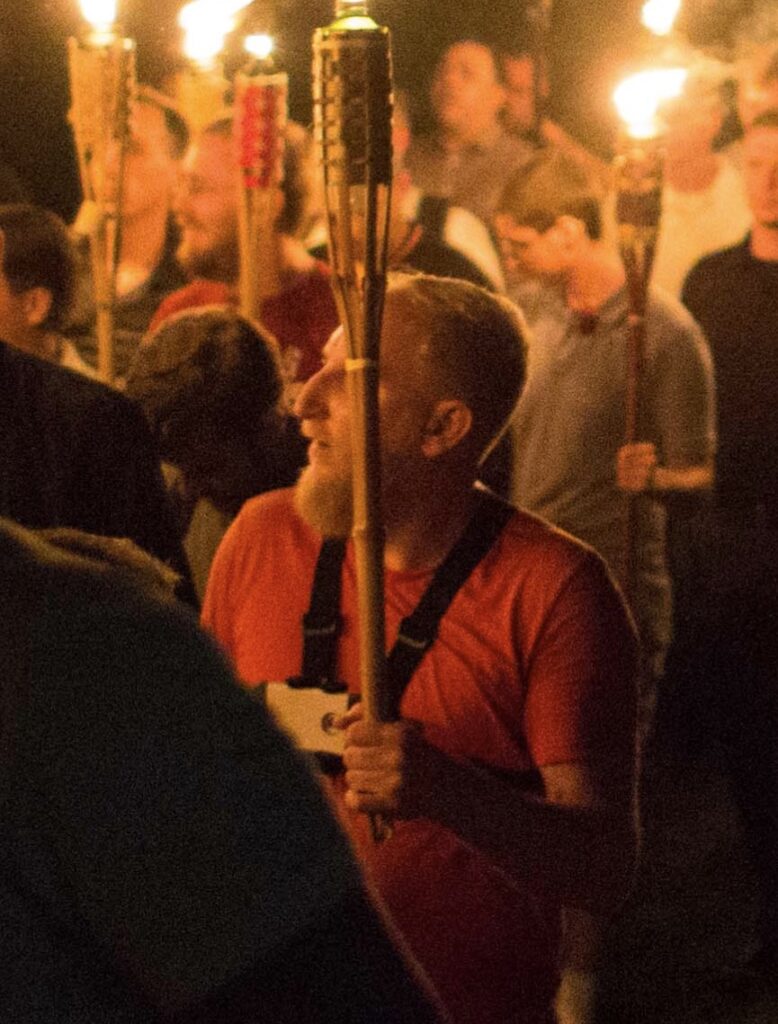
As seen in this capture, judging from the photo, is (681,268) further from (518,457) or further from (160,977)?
(160,977)

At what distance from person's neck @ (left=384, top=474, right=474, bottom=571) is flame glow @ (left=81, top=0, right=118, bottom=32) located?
223 cm

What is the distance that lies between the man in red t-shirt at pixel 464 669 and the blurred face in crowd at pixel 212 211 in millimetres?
3470

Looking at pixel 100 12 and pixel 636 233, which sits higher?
pixel 100 12

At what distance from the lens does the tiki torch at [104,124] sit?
183 inches

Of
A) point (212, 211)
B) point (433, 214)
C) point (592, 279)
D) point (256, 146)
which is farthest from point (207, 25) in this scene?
point (256, 146)

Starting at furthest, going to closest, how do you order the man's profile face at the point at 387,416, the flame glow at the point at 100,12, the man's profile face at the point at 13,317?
the man's profile face at the point at 13,317 → the flame glow at the point at 100,12 → the man's profile face at the point at 387,416

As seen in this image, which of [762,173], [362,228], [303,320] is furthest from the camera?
[762,173]

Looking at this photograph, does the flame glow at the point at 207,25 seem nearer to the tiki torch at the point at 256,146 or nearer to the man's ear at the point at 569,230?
the tiki torch at the point at 256,146

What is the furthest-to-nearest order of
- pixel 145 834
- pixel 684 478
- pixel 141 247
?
1. pixel 141 247
2. pixel 684 478
3. pixel 145 834

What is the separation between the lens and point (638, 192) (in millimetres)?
5070

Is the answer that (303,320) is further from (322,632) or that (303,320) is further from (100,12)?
(322,632)

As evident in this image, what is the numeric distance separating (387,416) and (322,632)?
1.12ft

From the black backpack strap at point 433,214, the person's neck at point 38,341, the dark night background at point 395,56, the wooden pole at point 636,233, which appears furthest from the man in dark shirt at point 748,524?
the person's neck at point 38,341

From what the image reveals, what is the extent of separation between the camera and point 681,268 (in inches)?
304
